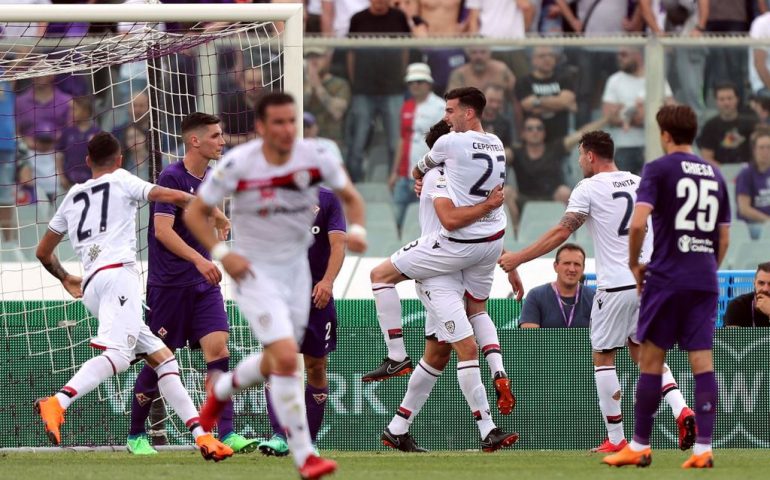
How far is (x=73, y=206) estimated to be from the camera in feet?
33.5

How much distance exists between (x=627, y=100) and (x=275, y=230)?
8.40 metres

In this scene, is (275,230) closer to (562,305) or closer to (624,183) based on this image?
(624,183)

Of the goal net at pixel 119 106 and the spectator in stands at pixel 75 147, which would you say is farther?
the spectator in stands at pixel 75 147

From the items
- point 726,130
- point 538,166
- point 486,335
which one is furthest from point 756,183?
point 486,335

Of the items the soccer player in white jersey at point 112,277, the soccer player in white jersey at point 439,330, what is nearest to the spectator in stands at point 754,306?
the soccer player in white jersey at point 439,330

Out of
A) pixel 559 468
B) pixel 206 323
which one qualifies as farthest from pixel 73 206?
pixel 559 468

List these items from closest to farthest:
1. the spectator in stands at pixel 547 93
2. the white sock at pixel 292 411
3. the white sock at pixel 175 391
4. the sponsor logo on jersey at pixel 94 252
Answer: the white sock at pixel 292 411, the sponsor logo on jersey at pixel 94 252, the white sock at pixel 175 391, the spectator in stands at pixel 547 93

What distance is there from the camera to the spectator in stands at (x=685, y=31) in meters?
15.6

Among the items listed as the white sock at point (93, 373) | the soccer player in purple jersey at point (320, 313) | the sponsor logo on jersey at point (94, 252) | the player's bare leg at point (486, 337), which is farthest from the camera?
the player's bare leg at point (486, 337)

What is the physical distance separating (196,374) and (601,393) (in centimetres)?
357

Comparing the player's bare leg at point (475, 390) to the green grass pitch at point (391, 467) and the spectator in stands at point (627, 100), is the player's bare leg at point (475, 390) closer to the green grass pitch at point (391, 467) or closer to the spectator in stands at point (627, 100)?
the green grass pitch at point (391, 467)

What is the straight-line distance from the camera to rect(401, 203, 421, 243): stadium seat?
1523 cm

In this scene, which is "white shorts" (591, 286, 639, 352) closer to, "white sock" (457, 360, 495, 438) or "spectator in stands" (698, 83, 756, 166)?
"white sock" (457, 360, 495, 438)

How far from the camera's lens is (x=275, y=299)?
780 cm
